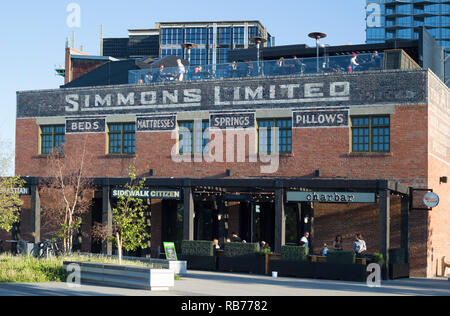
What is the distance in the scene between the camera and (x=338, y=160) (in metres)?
32.3

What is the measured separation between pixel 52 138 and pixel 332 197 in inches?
686

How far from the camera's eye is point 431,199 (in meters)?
29.9

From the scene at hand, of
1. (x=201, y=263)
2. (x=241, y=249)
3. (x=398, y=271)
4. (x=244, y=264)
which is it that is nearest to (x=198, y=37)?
(x=201, y=263)

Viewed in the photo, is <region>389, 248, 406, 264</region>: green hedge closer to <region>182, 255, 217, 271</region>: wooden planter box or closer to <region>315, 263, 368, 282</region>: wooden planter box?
<region>315, 263, 368, 282</region>: wooden planter box

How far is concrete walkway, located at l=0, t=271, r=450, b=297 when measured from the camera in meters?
19.6

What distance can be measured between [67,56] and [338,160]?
86.8 feet

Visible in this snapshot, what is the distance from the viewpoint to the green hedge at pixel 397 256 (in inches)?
1111

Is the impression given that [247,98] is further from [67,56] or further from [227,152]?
[67,56]

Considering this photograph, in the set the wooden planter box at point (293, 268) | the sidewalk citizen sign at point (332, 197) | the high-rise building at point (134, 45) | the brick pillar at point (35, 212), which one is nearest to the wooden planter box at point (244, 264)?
the wooden planter box at point (293, 268)

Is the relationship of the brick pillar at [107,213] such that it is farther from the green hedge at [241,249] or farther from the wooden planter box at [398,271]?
the wooden planter box at [398,271]

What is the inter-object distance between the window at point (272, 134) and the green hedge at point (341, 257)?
25.1ft

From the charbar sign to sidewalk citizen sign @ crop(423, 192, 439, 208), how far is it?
4.00 metres
